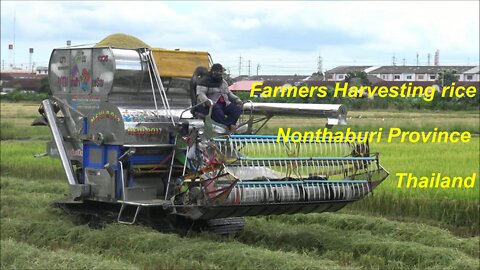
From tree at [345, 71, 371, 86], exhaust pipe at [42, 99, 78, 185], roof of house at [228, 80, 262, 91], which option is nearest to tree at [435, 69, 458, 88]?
tree at [345, 71, 371, 86]

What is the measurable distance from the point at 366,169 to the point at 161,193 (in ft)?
8.24

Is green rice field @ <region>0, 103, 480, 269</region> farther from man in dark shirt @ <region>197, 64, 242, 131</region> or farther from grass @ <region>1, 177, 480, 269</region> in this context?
man in dark shirt @ <region>197, 64, 242, 131</region>

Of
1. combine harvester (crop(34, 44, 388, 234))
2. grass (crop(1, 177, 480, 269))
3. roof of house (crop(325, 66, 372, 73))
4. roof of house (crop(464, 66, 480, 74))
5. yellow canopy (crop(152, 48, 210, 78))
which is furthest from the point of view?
roof of house (crop(464, 66, 480, 74))

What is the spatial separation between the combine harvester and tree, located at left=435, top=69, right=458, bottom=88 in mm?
9872

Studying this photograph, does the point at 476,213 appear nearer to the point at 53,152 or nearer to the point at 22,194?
the point at 53,152

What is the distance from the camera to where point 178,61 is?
32.0 feet

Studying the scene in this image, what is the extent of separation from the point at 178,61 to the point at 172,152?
1.28 metres

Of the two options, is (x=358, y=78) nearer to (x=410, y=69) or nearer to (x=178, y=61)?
(x=410, y=69)

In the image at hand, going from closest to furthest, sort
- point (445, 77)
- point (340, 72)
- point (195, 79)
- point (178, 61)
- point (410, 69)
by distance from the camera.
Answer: point (195, 79)
point (178, 61)
point (340, 72)
point (410, 69)
point (445, 77)

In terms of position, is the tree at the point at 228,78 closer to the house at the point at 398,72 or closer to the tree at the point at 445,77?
the house at the point at 398,72

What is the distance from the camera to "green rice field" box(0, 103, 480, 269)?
7418 millimetres

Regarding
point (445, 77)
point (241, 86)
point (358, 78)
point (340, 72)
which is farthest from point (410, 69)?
point (241, 86)

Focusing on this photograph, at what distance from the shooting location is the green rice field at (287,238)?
742 cm

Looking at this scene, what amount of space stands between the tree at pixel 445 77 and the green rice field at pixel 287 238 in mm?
4867
